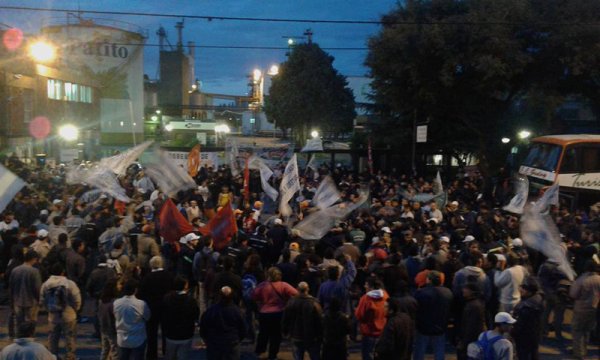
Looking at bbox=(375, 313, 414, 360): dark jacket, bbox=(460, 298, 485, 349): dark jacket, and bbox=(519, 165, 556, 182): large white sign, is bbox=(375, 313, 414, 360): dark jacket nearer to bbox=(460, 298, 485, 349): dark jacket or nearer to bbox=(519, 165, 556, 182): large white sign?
bbox=(460, 298, 485, 349): dark jacket

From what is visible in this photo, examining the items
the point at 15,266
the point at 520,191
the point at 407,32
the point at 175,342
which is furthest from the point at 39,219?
the point at 407,32

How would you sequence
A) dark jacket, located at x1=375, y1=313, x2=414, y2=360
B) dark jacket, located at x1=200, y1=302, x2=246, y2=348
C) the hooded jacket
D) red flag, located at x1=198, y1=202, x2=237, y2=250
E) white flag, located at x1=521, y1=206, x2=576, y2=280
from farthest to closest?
red flag, located at x1=198, y1=202, x2=237, y2=250
white flag, located at x1=521, y1=206, x2=576, y2=280
the hooded jacket
dark jacket, located at x1=200, y1=302, x2=246, y2=348
dark jacket, located at x1=375, y1=313, x2=414, y2=360

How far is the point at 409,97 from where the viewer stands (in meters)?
27.3

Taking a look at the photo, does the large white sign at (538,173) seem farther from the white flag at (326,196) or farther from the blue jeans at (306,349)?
the blue jeans at (306,349)

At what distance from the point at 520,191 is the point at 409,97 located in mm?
14162

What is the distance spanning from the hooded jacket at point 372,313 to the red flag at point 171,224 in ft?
12.6

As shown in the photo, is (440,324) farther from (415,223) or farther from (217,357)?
(415,223)

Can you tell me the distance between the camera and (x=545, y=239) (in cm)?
855

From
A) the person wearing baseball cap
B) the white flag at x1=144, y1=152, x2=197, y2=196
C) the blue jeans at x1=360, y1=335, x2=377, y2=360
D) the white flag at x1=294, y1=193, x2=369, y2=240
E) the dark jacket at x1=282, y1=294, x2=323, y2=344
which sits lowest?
the blue jeans at x1=360, y1=335, x2=377, y2=360

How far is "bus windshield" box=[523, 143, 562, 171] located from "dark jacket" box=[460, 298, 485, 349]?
43.4ft

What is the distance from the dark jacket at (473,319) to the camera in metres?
6.94

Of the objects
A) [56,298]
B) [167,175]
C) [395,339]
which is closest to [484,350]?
[395,339]

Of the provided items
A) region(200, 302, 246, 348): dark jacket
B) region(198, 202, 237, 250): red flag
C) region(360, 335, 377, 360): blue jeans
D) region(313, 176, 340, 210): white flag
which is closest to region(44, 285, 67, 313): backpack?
region(200, 302, 246, 348): dark jacket

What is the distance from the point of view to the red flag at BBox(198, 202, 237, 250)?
9336mm
